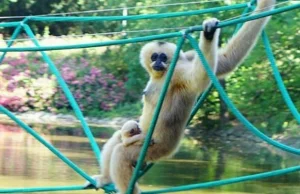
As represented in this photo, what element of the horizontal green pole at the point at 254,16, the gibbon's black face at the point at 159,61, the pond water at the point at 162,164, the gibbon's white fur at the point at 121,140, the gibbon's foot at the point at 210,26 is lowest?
the pond water at the point at 162,164

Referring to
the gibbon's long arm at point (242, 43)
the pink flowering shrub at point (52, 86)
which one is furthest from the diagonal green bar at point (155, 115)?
the pink flowering shrub at point (52, 86)

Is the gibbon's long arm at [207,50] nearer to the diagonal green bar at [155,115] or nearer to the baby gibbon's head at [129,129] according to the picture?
the diagonal green bar at [155,115]

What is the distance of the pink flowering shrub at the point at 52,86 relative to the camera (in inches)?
1104

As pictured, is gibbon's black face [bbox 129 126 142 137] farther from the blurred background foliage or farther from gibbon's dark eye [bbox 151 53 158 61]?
the blurred background foliage

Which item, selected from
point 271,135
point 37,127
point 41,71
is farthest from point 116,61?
point 271,135

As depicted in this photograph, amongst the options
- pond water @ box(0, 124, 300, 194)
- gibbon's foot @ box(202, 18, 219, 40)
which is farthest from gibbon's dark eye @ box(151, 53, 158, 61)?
pond water @ box(0, 124, 300, 194)

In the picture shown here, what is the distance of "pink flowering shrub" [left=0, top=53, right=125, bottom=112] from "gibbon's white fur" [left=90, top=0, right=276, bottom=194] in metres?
21.6

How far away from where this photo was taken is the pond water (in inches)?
572

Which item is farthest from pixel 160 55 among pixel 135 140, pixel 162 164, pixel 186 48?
pixel 186 48

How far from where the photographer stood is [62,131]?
23578 millimetres

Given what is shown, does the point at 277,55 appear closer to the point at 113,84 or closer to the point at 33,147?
the point at 33,147

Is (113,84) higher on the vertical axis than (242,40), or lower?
lower

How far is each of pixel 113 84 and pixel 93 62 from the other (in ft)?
5.16

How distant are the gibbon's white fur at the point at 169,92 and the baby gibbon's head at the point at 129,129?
55 mm
